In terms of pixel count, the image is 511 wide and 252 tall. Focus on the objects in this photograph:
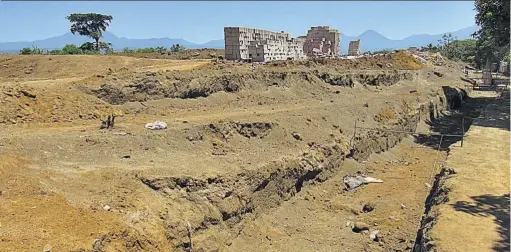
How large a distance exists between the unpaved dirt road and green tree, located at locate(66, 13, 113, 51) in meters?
42.0

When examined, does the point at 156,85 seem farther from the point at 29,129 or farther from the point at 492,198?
the point at 492,198

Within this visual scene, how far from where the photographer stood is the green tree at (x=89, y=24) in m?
47.9

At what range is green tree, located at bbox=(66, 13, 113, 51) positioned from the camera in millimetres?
47878

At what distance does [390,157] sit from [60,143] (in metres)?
15.2

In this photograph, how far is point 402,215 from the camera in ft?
45.5

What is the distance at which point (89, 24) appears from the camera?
4878cm

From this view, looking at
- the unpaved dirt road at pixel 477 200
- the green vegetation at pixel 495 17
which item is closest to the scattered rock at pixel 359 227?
the unpaved dirt road at pixel 477 200

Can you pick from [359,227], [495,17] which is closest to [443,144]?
[495,17]

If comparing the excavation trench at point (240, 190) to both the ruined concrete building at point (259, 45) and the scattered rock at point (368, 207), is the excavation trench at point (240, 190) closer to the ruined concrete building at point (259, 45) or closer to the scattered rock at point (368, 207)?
the scattered rock at point (368, 207)

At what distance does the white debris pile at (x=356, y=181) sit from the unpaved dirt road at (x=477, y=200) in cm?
312

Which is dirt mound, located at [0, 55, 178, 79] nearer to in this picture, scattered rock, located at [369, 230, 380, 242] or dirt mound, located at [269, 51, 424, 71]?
dirt mound, located at [269, 51, 424, 71]

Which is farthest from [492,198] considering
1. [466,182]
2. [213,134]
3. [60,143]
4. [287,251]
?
[60,143]

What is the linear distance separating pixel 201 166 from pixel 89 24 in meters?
42.8

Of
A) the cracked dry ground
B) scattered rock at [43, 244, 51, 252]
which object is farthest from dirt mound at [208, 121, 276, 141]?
scattered rock at [43, 244, 51, 252]
